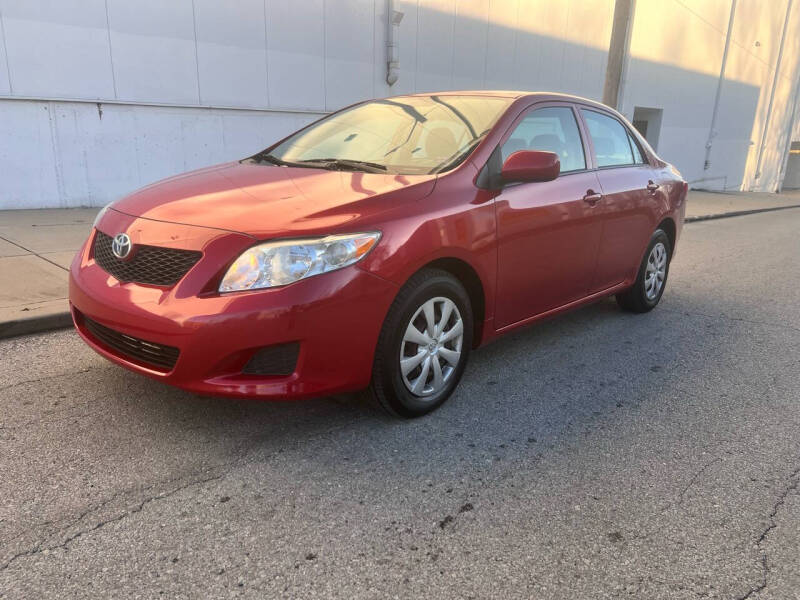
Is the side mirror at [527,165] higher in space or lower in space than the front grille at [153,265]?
higher

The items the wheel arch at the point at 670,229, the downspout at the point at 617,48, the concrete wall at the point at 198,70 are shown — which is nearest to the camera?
the wheel arch at the point at 670,229

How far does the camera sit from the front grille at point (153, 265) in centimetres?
271

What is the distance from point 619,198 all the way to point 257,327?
2.99 metres

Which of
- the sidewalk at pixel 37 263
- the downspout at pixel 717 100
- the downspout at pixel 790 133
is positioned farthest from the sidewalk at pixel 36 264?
the downspout at pixel 790 133

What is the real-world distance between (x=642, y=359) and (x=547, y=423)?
4.57 feet

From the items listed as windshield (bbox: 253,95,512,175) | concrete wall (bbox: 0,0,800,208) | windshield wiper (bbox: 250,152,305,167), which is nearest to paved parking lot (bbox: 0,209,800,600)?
windshield (bbox: 253,95,512,175)

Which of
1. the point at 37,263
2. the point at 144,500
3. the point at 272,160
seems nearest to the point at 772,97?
the point at 272,160

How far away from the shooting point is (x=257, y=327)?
8.45ft

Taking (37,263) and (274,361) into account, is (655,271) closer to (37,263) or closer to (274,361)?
(274,361)

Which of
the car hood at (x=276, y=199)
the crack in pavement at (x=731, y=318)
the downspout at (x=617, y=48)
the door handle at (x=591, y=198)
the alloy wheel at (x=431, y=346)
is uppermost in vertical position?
→ the downspout at (x=617, y=48)

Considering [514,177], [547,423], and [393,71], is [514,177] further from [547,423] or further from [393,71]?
[393,71]

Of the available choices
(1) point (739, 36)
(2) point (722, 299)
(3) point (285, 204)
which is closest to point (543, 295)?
(3) point (285, 204)

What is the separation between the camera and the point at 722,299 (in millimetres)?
6145

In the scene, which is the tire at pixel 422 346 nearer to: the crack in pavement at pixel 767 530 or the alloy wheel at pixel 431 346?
the alloy wheel at pixel 431 346
